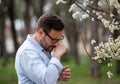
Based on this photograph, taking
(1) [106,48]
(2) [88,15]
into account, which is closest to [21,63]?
(1) [106,48]

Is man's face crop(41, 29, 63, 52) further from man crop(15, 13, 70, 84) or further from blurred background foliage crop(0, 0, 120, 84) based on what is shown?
blurred background foliage crop(0, 0, 120, 84)

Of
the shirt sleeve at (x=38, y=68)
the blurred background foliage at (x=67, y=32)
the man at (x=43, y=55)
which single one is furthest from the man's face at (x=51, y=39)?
the blurred background foliage at (x=67, y=32)

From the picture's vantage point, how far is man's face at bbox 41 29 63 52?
18.0 feet

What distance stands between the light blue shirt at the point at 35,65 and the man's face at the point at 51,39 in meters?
0.08

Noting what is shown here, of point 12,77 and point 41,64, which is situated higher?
point 41,64

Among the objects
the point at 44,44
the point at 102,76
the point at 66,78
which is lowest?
the point at 102,76

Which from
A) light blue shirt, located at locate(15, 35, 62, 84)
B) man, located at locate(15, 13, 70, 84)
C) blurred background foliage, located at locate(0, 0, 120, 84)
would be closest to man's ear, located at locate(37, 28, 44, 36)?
man, located at locate(15, 13, 70, 84)

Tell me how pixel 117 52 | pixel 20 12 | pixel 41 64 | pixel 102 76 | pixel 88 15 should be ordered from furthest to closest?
pixel 20 12 → pixel 102 76 → pixel 88 15 → pixel 117 52 → pixel 41 64

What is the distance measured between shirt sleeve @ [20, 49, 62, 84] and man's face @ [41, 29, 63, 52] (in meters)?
0.12

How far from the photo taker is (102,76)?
22547 millimetres

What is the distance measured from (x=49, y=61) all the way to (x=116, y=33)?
3207 millimetres

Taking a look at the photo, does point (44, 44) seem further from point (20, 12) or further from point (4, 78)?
point (20, 12)

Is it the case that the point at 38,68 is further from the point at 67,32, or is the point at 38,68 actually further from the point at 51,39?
the point at 67,32

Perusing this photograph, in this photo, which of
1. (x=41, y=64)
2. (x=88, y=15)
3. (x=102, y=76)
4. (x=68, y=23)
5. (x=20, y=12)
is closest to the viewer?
(x=41, y=64)
